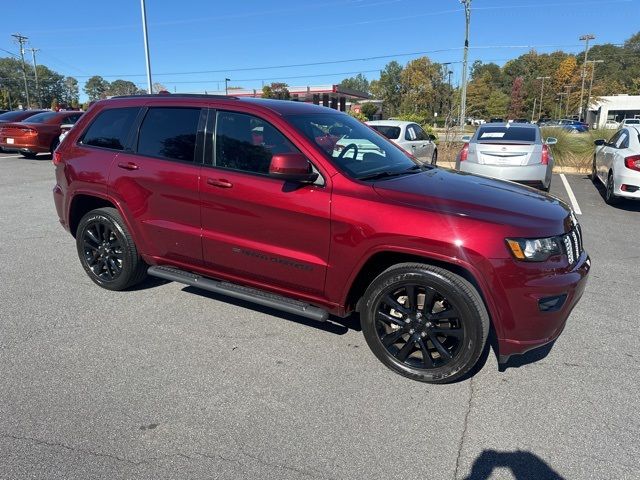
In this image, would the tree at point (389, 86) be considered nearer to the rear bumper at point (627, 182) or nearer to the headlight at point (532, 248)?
the rear bumper at point (627, 182)

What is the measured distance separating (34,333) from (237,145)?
2.23 m

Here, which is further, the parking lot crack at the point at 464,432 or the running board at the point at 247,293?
the running board at the point at 247,293

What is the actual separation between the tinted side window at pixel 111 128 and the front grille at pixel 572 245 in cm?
371

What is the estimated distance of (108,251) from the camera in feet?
15.3

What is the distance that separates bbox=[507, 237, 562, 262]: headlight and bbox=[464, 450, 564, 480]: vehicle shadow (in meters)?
1.10

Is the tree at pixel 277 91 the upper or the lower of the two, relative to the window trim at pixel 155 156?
→ upper

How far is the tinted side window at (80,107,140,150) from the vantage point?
444 cm

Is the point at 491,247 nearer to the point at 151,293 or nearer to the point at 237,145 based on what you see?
the point at 237,145

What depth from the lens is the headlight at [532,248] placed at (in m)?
2.90

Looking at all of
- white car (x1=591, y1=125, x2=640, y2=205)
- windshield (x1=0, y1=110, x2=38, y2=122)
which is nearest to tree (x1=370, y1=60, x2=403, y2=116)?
windshield (x1=0, y1=110, x2=38, y2=122)

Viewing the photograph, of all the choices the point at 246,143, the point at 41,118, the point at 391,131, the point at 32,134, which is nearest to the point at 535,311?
the point at 246,143

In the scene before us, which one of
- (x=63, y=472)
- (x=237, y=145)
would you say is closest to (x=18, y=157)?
(x=237, y=145)

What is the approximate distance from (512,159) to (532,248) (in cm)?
674

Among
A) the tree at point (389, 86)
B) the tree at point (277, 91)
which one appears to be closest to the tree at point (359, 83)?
the tree at point (389, 86)
